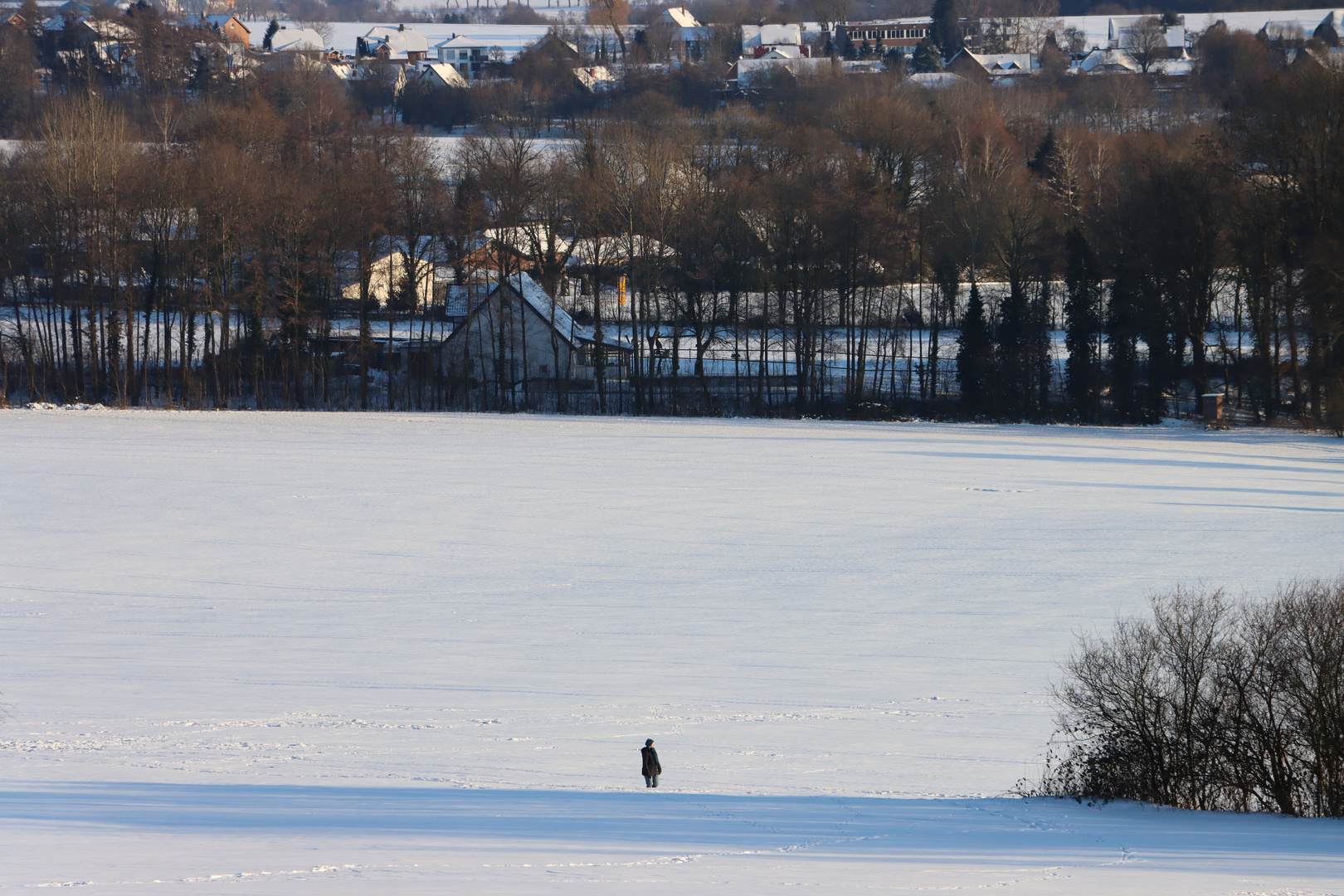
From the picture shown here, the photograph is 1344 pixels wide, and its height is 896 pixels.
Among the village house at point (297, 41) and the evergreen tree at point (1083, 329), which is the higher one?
the village house at point (297, 41)

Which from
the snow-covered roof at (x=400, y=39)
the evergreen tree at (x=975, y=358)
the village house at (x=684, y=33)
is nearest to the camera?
the evergreen tree at (x=975, y=358)

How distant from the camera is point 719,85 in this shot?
96250 millimetres

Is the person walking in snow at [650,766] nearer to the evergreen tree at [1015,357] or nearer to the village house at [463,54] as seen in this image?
the evergreen tree at [1015,357]

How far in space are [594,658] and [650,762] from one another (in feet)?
18.0

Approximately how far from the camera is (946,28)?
409 ft

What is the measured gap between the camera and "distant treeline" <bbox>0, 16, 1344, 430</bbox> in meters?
43.1

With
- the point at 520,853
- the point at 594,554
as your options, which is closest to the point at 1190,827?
the point at 520,853

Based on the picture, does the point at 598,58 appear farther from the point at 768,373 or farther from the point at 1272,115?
the point at 1272,115

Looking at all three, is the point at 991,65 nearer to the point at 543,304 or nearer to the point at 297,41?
the point at 297,41

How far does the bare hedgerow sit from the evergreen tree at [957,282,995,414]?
31595 mm

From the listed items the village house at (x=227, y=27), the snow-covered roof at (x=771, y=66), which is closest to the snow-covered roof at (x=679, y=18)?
the snow-covered roof at (x=771, y=66)

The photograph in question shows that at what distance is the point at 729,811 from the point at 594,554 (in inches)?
502

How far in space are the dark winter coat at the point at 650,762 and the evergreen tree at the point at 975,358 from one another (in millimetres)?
34864

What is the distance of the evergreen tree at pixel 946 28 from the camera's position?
12362cm
